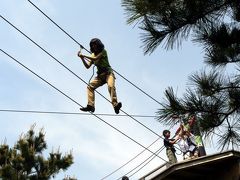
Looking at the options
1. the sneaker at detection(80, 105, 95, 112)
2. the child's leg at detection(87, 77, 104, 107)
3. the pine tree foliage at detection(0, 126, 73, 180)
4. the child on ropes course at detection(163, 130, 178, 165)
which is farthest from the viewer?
the pine tree foliage at detection(0, 126, 73, 180)

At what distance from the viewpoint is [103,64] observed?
8273 millimetres

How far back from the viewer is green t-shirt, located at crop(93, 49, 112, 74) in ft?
27.0

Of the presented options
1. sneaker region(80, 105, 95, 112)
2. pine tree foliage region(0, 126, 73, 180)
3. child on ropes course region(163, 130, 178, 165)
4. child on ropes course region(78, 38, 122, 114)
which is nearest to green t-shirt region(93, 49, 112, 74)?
child on ropes course region(78, 38, 122, 114)

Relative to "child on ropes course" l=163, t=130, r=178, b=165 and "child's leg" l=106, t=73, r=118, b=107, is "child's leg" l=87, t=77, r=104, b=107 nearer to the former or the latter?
"child's leg" l=106, t=73, r=118, b=107

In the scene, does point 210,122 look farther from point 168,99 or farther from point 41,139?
point 41,139

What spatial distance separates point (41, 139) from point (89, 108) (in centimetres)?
1416

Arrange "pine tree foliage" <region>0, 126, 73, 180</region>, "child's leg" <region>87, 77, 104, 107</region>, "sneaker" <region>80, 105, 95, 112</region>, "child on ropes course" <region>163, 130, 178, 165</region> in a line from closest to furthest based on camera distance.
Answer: "sneaker" <region>80, 105, 95, 112</region> → "child's leg" <region>87, 77, 104, 107</region> → "child on ropes course" <region>163, 130, 178, 165</region> → "pine tree foliage" <region>0, 126, 73, 180</region>

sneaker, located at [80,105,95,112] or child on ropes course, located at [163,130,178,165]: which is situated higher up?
sneaker, located at [80,105,95,112]

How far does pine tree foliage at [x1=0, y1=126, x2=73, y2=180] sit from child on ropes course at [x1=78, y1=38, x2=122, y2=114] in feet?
42.1

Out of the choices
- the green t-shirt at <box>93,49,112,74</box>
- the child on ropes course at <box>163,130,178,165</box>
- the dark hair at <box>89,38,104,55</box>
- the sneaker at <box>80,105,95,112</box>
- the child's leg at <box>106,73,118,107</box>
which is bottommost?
the child on ropes course at <box>163,130,178,165</box>

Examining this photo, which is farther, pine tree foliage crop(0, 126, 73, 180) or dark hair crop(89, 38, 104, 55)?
pine tree foliage crop(0, 126, 73, 180)

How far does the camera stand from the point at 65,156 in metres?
21.3

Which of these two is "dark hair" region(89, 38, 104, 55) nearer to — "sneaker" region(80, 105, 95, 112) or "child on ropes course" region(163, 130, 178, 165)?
"sneaker" region(80, 105, 95, 112)

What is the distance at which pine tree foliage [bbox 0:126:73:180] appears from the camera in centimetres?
2053
